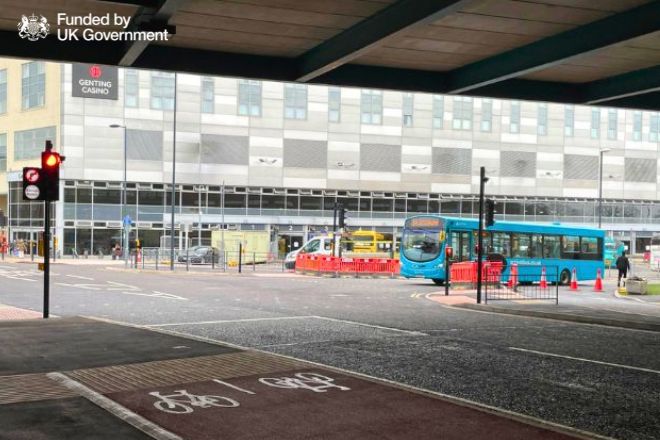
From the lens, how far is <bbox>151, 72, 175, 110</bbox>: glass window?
57906 millimetres

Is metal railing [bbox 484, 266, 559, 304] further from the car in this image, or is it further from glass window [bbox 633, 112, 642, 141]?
glass window [bbox 633, 112, 642, 141]

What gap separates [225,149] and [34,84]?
16.8 metres

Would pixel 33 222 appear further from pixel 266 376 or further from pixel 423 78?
pixel 266 376

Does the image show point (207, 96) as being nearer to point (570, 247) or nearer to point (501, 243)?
point (501, 243)

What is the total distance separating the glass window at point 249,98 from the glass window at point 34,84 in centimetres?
1608

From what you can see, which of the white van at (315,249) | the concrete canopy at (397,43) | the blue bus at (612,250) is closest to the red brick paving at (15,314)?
the concrete canopy at (397,43)

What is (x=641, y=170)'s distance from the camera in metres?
73.8

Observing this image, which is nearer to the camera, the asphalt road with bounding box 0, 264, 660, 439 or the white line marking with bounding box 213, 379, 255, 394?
the white line marking with bounding box 213, 379, 255, 394

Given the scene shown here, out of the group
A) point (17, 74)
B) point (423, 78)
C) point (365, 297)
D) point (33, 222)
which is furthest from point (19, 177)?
point (423, 78)

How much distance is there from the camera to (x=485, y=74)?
53.5 feet

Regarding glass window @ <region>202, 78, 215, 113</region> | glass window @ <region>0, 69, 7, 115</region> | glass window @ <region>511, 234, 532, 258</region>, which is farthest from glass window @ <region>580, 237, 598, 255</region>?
glass window @ <region>0, 69, 7, 115</region>

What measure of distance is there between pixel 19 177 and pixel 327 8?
179ft

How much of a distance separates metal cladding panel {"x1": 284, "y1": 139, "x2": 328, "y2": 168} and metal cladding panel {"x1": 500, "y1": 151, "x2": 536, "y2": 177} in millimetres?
18024

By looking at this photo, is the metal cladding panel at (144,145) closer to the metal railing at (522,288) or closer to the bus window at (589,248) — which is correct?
the metal railing at (522,288)
